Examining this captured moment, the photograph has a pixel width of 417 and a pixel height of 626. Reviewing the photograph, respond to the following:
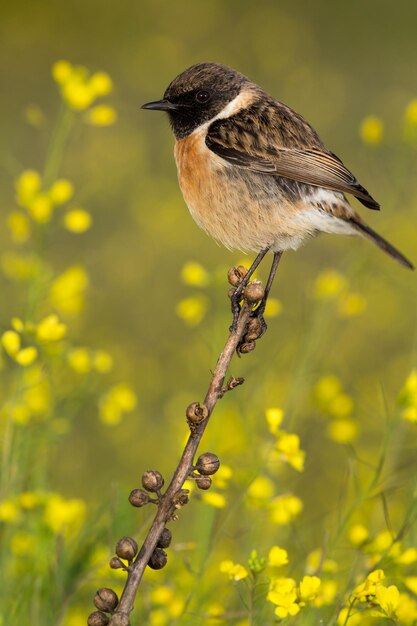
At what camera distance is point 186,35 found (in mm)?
12930

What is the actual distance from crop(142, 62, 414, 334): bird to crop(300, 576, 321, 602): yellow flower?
5.20ft

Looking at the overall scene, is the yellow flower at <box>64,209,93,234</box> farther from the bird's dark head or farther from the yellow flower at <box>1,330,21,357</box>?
the yellow flower at <box>1,330,21,357</box>

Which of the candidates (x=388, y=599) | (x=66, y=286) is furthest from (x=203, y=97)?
(x=388, y=599)

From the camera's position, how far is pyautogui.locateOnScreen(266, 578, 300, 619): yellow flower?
2.60 meters

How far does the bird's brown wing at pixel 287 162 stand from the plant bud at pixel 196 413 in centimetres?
179

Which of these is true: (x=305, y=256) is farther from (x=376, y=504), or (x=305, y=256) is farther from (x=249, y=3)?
(x=249, y=3)

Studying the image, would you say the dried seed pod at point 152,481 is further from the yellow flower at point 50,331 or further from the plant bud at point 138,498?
the yellow flower at point 50,331

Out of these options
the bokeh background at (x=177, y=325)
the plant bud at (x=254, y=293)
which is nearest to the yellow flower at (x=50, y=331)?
the bokeh background at (x=177, y=325)

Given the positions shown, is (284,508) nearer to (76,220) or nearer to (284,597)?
(284,597)

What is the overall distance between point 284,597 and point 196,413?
24.2 inches

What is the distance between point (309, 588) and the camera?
2.65 m

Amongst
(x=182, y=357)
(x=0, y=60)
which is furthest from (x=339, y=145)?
(x=0, y=60)

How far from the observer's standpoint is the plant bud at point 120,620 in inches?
89.3

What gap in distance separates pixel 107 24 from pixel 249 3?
1.98 m
